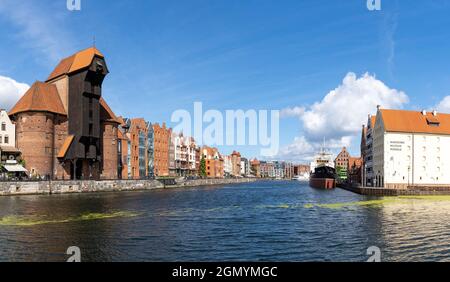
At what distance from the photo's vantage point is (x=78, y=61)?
98.4m

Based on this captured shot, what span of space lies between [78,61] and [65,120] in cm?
1488

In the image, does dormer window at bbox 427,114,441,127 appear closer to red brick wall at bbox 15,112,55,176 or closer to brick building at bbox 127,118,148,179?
brick building at bbox 127,118,148,179

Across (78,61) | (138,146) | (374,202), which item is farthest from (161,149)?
(374,202)

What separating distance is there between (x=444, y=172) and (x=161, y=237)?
88.4 meters

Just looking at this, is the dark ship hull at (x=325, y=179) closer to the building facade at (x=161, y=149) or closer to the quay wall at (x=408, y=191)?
the quay wall at (x=408, y=191)

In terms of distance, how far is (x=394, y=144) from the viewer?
96125 millimetres

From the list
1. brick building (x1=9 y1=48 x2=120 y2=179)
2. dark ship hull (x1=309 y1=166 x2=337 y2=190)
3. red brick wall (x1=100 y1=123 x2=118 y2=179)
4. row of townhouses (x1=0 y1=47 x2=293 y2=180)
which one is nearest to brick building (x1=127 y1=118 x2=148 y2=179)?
red brick wall (x1=100 y1=123 x2=118 y2=179)

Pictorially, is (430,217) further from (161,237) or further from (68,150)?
(68,150)

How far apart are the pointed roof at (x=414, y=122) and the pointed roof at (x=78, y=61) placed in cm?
7237

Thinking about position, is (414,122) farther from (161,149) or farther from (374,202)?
(161,149)

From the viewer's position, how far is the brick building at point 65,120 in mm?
92375

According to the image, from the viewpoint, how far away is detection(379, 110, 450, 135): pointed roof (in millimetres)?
97262

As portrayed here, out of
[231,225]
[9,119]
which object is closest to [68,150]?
[9,119]

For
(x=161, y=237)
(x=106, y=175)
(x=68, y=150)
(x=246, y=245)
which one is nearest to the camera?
(x=246, y=245)
